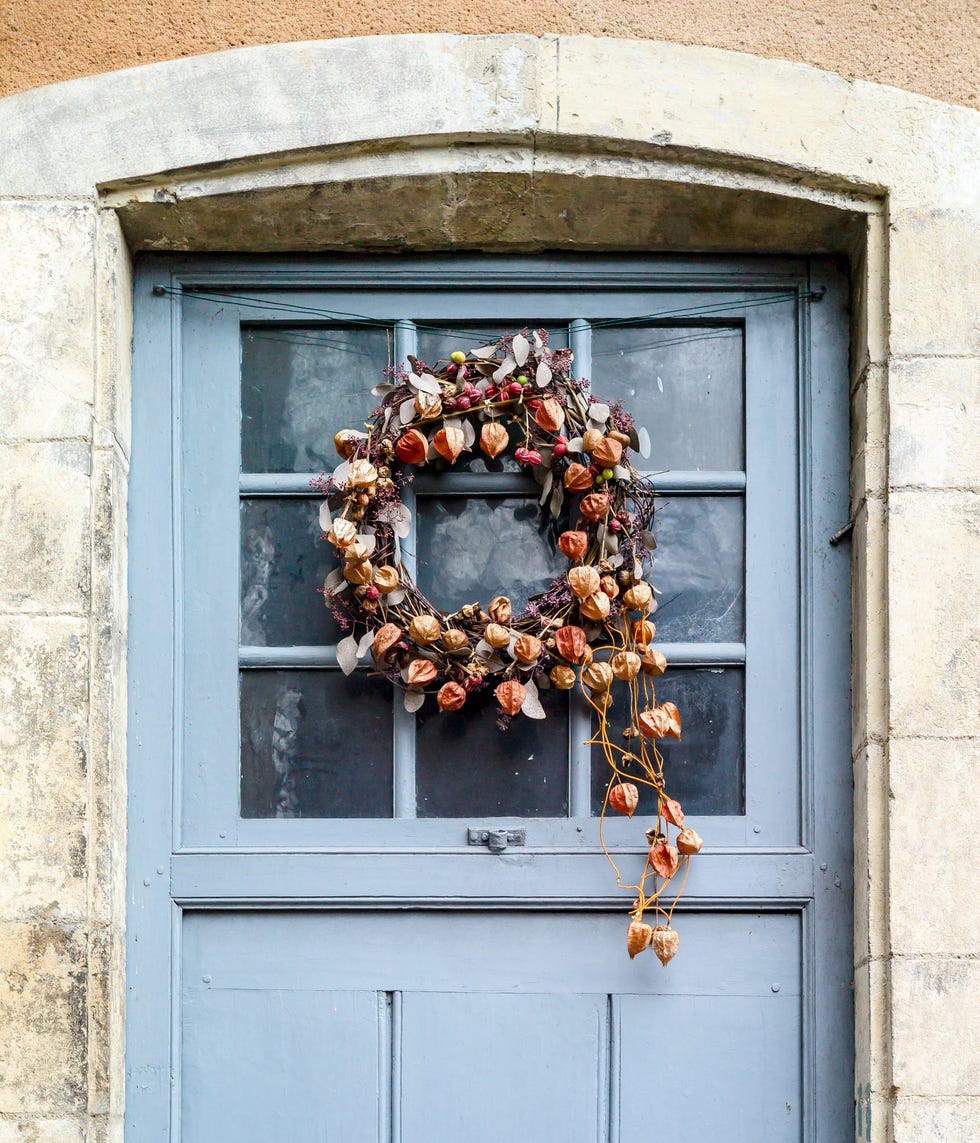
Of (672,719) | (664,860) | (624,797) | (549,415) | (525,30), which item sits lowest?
(664,860)

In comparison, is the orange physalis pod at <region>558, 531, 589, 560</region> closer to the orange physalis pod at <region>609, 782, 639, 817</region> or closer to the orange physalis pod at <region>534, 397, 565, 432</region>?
the orange physalis pod at <region>534, 397, 565, 432</region>

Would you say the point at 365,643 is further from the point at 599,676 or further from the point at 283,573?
the point at 599,676

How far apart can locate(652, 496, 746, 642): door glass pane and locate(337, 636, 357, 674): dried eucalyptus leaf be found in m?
0.60

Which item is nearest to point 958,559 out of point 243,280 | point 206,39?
point 243,280

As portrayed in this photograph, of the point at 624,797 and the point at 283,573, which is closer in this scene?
the point at 624,797

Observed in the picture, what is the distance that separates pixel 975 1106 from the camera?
1.95 meters

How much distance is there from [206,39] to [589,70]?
2.35ft

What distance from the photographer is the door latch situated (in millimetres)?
2133

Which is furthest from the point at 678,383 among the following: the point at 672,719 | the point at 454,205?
the point at 672,719

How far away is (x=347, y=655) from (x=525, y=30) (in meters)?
1.21

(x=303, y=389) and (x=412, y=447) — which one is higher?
(x=303, y=389)

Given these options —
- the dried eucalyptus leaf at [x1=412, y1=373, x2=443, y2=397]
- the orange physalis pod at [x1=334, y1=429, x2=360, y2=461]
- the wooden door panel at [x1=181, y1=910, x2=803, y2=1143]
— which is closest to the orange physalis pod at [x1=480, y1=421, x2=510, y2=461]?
the dried eucalyptus leaf at [x1=412, y1=373, x2=443, y2=397]

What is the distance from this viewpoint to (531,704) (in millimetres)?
2072

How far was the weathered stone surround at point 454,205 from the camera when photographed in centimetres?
196
